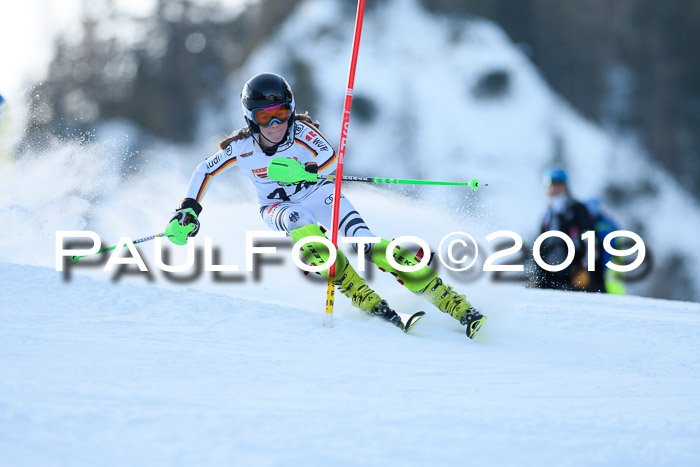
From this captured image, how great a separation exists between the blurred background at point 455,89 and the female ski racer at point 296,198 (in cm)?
1814

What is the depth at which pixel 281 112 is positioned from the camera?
3770 millimetres

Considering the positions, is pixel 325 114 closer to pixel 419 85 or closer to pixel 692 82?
pixel 419 85

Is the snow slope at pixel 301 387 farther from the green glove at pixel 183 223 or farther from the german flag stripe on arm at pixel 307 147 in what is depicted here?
the german flag stripe on arm at pixel 307 147

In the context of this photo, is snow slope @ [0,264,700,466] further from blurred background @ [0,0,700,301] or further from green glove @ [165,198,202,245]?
blurred background @ [0,0,700,301]

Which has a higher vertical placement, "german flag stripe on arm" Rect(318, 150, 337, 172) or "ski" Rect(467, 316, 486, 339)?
"german flag stripe on arm" Rect(318, 150, 337, 172)

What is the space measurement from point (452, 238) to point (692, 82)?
29.3m

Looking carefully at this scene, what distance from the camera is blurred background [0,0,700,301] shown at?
1062 inches

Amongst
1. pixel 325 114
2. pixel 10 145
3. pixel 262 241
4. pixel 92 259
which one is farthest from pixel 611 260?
pixel 325 114

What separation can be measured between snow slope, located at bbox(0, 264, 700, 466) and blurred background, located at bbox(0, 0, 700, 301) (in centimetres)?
1893

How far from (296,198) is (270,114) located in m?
0.59

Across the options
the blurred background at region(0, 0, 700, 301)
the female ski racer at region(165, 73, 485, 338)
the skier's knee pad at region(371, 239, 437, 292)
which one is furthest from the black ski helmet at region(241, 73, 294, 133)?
the blurred background at region(0, 0, 700, 301)

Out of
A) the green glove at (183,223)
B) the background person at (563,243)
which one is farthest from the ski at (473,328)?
the background person at (563,243)

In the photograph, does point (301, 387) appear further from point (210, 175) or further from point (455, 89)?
point (455, 89)

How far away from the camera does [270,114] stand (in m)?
3.75
